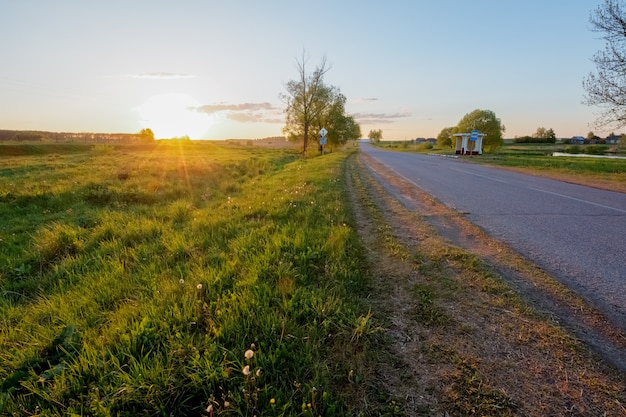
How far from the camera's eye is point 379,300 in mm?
3244

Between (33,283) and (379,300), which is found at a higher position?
(379,300)

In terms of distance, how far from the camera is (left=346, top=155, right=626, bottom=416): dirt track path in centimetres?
204

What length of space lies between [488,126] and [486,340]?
57457 millimetres

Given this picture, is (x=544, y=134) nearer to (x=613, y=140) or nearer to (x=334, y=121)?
(x=613, y=140)

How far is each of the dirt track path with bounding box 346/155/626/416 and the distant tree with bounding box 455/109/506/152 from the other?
177 feet

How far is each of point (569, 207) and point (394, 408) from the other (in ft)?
27.5

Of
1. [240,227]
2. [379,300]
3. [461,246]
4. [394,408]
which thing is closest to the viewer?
[394,408]

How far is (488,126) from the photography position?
167 feet

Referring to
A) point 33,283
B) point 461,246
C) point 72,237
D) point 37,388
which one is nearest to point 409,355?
point 37,388

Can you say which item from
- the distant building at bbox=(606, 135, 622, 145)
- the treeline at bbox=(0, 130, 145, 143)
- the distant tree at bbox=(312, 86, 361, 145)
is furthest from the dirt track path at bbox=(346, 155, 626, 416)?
the distant building at bbox=(606, 135, 622, 145)

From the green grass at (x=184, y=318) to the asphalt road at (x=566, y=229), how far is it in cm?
265

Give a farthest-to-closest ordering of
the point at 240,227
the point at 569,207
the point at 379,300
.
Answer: the point at 569,207
the point at 240,227
the point at 379,300

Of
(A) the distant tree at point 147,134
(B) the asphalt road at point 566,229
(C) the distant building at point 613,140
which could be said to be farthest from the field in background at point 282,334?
(C) the distant building at point 613,140

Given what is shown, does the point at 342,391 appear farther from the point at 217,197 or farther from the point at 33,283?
the point at 217,197
